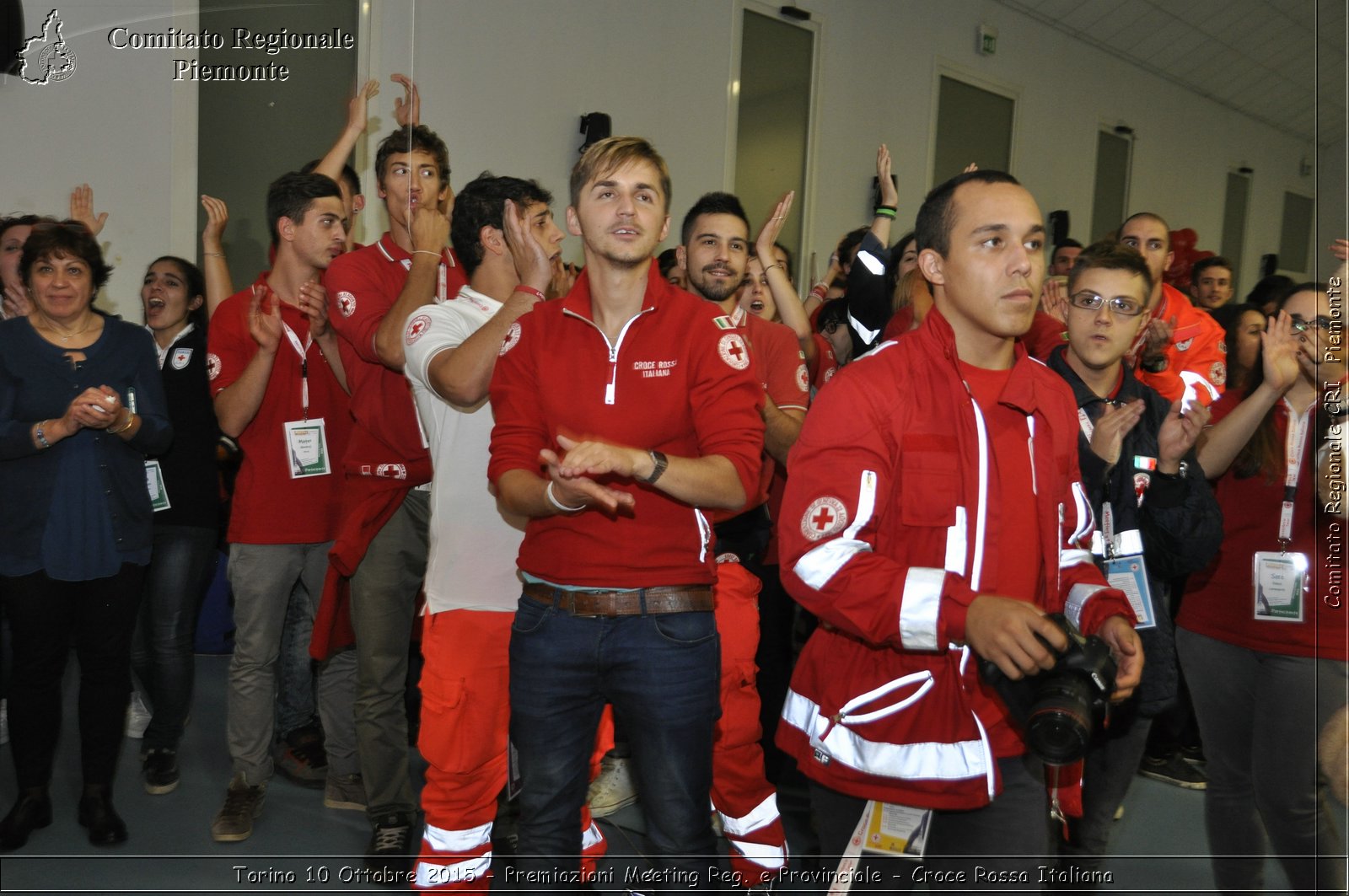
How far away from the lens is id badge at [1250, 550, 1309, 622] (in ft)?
7.64

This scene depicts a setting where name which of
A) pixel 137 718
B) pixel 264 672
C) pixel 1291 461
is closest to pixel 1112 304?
pixel 1291 461

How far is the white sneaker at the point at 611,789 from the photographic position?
329 centimetres

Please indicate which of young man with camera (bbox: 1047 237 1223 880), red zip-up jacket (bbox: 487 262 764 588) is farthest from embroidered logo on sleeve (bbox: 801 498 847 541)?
young man with camera (bbox: 1047 237 1223 880)

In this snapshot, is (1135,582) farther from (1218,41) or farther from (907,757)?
(1218,41)

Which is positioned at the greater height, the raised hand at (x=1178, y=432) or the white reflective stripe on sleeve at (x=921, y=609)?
the raised hand at (x=1178, y=432)

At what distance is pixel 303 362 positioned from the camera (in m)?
3.24

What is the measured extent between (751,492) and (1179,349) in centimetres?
184

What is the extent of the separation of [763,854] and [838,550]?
1.47 m

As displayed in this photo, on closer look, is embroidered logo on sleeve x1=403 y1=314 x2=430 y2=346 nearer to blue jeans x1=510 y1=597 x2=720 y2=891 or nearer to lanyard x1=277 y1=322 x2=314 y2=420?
blue jeans x1=510 y1=597 x2=720 y2=891

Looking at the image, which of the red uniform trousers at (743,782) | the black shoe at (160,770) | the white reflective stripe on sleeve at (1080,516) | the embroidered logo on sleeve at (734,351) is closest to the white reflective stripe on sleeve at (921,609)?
the white reflective stripe on sleeve at (1080,516)

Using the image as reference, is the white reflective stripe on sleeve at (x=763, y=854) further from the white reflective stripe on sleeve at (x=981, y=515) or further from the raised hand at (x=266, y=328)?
the raised hand at (x=266, y=328)

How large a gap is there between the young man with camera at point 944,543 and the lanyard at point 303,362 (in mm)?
2060

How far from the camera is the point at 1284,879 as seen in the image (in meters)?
2.43

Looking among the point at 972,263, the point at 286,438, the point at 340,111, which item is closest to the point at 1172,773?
the point at 972,263
